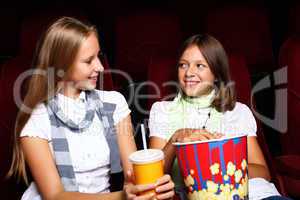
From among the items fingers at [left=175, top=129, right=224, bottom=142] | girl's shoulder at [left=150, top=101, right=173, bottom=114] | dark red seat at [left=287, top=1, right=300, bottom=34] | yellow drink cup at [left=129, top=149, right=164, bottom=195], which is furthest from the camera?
dark red seat at [left=287, top=1, right=300, bottom=34]

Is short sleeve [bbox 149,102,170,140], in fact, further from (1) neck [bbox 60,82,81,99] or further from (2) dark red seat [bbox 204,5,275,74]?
(2) dark red seat [bbox 204,5,275,74]

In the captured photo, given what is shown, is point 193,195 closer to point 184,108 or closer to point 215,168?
point 215,168

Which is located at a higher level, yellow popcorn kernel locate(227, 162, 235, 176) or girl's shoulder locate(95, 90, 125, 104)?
girl's shoulder locate(95, 90, 125, 104)

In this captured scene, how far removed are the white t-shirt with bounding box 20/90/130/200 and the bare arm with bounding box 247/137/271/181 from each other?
36 centimetres

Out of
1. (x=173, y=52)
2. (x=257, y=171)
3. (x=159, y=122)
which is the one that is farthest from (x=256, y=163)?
(x=173, y=52)

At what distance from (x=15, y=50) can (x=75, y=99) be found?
1017 millimetres

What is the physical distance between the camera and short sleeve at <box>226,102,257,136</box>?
1.21 m

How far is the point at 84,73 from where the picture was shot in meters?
1.03

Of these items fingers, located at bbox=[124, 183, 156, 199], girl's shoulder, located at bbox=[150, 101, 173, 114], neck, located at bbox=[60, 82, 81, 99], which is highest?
neck, located at bbox=[60, 82, 81, 99]

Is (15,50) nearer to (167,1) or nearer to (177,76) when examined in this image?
(167,1)

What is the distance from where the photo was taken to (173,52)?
5.33 ft

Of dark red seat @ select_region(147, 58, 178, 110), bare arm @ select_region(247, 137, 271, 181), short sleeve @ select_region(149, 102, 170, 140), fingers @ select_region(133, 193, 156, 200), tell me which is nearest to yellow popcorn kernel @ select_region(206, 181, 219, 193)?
fingers @ select_region(133, 193, 156, 200)

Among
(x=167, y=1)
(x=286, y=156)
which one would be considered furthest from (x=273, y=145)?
(x=167, y=1)

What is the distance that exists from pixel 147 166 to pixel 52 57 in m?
0.43
